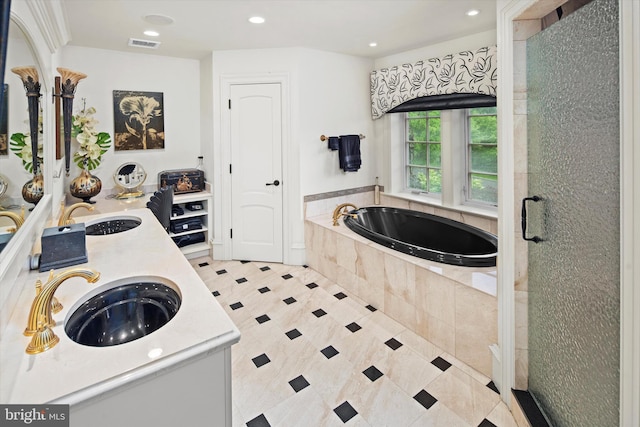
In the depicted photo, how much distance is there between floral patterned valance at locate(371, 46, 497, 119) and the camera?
120 inches

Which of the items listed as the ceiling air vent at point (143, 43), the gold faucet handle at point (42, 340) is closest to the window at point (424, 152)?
the ceiling air vent at point (143, 43)

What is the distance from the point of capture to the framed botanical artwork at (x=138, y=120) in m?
3.81

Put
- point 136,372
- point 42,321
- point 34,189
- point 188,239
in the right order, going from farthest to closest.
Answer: point 188,239, point 34,189, point 42,321, point 136,372

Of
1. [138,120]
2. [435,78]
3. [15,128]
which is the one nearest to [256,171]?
[138,120]

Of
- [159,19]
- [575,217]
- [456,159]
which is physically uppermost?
[159,19]

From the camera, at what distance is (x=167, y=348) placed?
912 mm

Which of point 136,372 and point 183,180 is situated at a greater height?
point 183,180

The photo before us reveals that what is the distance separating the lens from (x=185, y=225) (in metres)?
4.04

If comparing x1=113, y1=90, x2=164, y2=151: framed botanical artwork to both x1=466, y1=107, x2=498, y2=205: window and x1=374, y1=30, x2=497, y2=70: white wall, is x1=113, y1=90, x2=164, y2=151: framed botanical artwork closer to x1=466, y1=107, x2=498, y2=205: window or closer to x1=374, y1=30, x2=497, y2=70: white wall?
x1=374, y1=30, x2=497, y2=70: white wall

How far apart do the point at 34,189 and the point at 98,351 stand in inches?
44.4

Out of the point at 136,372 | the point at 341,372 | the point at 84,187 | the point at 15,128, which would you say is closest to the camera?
the point at 136,372

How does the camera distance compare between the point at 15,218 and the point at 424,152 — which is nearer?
the point at 15,218

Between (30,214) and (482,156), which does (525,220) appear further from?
(30,214)

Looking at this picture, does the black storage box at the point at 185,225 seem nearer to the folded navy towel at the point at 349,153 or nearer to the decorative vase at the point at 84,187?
the decorative vase at the point at 84,187
